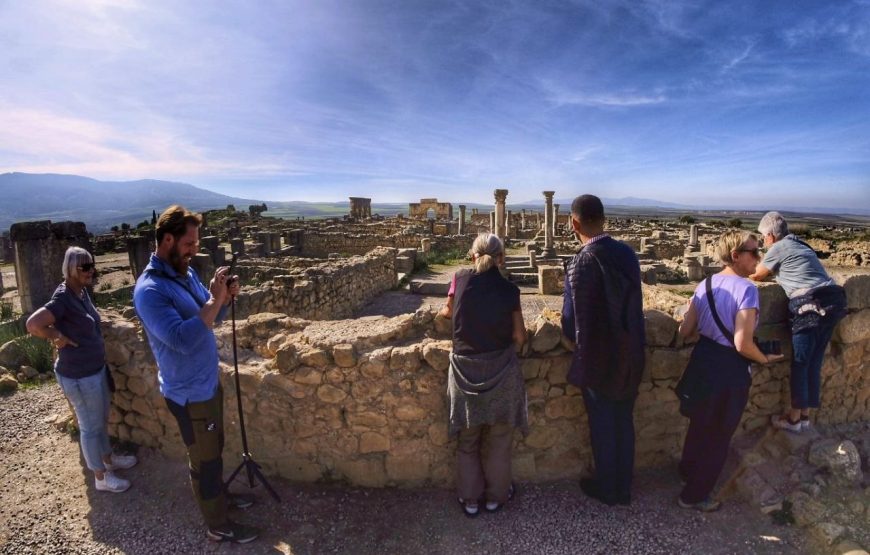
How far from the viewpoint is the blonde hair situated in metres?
2.97

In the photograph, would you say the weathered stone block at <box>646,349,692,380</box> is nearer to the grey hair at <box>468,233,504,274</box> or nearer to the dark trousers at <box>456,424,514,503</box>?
the dark trousers at <box>456,424,514,503</box>

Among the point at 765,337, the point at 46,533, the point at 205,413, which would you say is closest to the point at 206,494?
the point at 205,413

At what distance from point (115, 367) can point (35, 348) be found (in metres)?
3.65

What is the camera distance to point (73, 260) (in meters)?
3.49

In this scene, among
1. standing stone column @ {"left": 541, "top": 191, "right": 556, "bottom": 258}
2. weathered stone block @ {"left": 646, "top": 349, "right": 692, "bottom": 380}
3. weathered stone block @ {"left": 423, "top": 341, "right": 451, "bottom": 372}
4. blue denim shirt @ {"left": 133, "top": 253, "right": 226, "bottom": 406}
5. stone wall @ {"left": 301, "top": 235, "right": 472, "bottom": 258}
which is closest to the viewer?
blue denim shirt @ {"left": 133, "top": 253, "right": 226, "bottom": 406}

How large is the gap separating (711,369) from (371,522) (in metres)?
2.62

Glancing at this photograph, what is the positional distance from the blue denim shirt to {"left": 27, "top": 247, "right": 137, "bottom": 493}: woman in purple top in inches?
48.1

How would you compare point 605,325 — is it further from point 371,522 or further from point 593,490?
point 371,522

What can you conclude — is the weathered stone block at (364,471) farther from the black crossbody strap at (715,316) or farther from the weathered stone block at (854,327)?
the weathered stone block at (854,327)

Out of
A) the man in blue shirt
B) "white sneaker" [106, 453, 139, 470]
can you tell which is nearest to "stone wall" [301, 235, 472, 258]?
"white sneaker" [106, 453, 139, 470]

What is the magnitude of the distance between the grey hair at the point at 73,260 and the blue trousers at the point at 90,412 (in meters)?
0.83

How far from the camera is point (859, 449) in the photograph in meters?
3.47

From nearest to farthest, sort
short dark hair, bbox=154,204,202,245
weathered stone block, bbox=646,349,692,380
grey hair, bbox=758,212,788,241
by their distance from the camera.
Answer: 1. short dark hair, bbox=154,204,202,245
2. weathered stone block, bbox=646,349,692,380
3. grey hair, bbox=758,212,788,241

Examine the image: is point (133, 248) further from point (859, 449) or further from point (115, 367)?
point (859, 449)
